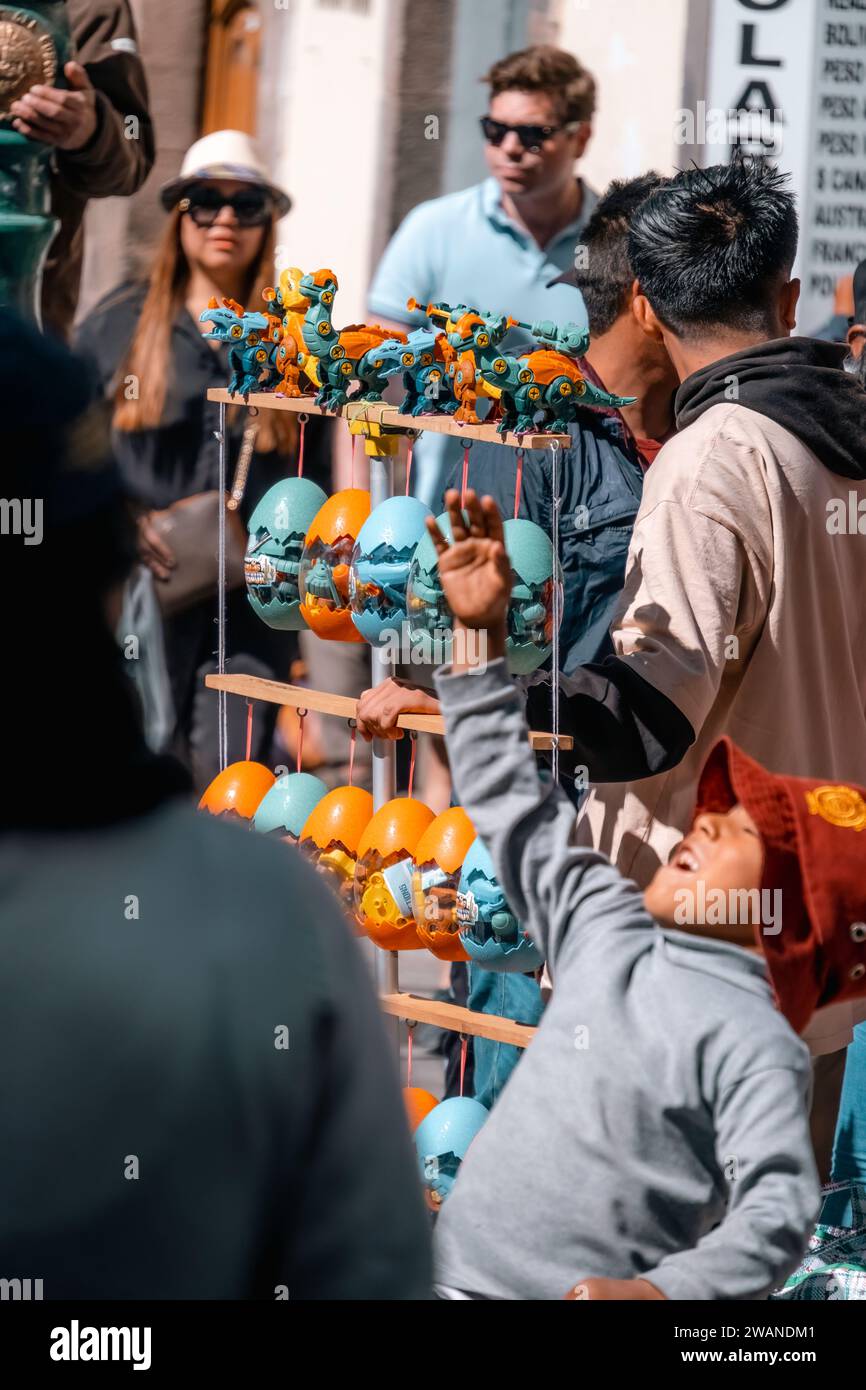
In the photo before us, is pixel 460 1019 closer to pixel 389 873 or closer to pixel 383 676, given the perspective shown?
pixel 389 873

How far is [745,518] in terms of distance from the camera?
265 centimetres

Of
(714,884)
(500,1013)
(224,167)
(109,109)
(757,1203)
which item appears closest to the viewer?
(757,1203)

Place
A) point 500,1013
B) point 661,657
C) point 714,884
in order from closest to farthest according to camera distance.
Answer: point 714,884 → point 661,657 → point 500,1013

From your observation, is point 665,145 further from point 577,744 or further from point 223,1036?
point 223,1036

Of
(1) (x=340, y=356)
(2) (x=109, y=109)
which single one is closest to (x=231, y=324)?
(1) (x=340, y=356)

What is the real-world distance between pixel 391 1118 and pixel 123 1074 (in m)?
0.17

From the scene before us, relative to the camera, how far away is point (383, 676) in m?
3.17

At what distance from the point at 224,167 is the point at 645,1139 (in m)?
3.45

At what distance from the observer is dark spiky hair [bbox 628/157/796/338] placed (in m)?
2.76

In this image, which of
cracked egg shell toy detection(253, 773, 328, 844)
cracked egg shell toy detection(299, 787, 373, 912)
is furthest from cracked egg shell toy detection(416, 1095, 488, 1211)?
cracked egg shell toy detection(253, 773, 328, 844)

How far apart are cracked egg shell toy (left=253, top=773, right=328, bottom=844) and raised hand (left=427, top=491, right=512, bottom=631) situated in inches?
40.1

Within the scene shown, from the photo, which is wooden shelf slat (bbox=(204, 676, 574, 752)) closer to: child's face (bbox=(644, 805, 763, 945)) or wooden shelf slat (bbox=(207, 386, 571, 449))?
wooden shelf slat (bbox=(207, 386, 571, 449))

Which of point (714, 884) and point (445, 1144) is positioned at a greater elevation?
point (714, 884)
